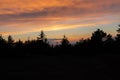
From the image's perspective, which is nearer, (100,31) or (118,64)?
(118,64)

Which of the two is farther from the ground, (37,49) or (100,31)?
(100,31)

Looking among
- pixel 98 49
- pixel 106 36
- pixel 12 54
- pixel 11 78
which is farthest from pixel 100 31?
pixel 11 78

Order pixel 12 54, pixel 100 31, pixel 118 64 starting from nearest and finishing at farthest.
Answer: pixel 118 64, pixel 12 54, pixel 100 31

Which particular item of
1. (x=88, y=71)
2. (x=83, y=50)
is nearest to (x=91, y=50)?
(x=83, y=50)

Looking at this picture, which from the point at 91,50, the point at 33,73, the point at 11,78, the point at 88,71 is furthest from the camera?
the point at 91,50

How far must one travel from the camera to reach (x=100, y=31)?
85312 mm

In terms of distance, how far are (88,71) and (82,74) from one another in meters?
2.42

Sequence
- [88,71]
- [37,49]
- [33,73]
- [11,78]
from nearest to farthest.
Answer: [11,78], [33,73], [88,71], [37,49]

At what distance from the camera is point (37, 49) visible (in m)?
69.1

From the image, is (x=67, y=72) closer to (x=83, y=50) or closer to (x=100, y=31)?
(x=83, y=50)

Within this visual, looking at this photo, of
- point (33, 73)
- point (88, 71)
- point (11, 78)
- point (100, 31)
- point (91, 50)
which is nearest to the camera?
point (11, 78)

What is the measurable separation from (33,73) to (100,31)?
55.0m

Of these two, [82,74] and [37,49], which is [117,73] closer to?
[82,74]

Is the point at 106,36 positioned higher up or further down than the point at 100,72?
higher up
